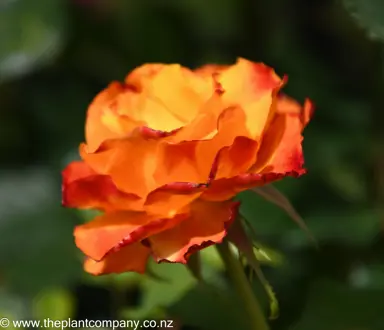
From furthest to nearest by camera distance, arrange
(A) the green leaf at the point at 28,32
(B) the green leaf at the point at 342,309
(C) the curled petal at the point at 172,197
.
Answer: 1. (A) the green leaf at the point at 28,32
2. (B) the green leaf at the point at 342,309
3. (C) the curled petal at the point at 172,197

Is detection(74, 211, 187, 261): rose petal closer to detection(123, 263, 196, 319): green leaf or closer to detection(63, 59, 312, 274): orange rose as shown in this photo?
detection(63, 59, 312, 274): orange rose

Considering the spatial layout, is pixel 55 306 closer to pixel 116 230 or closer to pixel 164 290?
pixel 164 290

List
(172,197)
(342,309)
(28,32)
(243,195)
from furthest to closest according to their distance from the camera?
(28,32), (243,195), (342,309), (172,197)

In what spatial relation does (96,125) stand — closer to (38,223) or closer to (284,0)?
(38,223)

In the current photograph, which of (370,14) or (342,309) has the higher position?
(370,14)

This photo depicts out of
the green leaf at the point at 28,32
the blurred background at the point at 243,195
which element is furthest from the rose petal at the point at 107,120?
the green leaf at the point at 28,32

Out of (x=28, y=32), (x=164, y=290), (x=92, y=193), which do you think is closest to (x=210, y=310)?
(x=164, y=290)

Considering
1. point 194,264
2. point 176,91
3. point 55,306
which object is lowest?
point 55,306

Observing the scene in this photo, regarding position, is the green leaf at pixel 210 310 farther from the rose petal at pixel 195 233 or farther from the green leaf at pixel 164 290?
the rose petal at pixel 195 233
